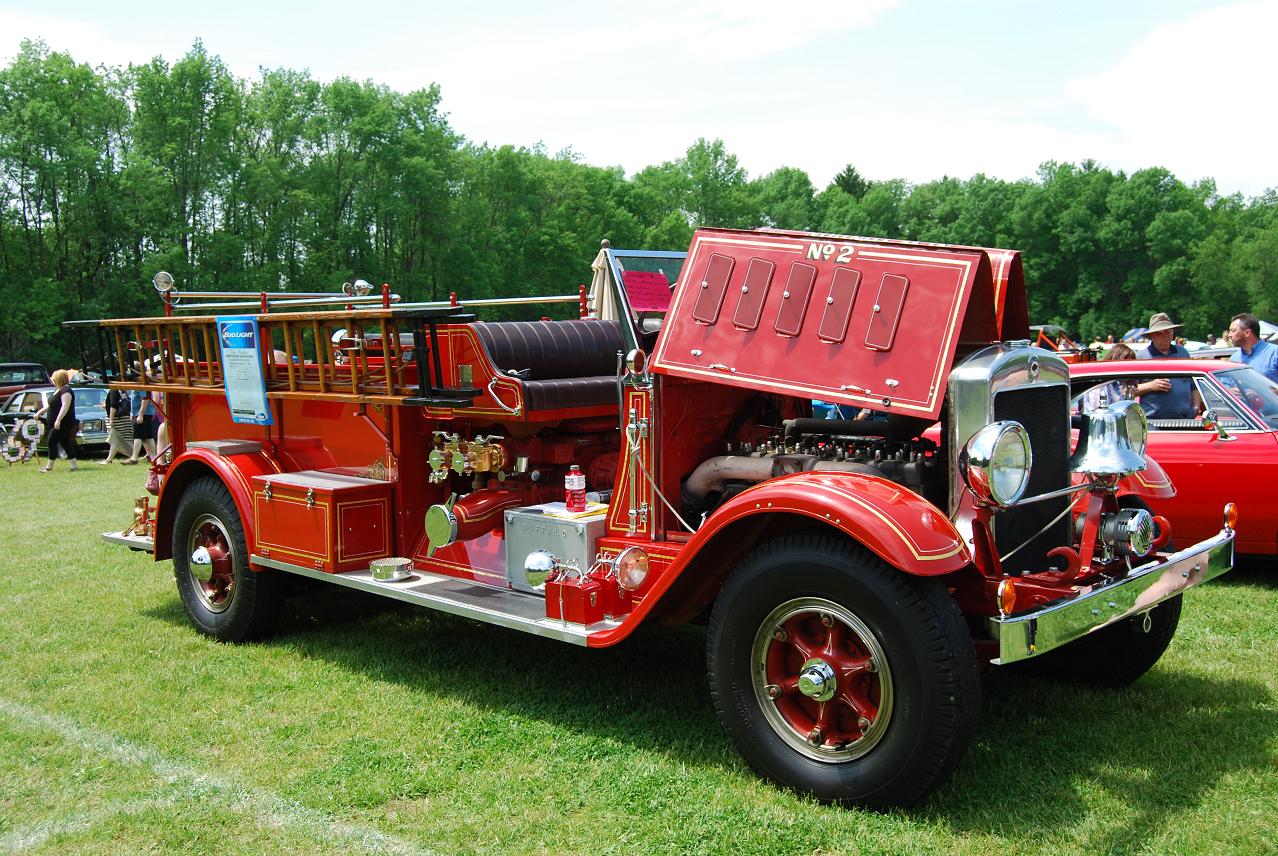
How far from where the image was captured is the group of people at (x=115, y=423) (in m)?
15.7

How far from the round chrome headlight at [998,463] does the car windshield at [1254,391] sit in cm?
423

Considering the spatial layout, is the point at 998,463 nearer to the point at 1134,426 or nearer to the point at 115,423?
the point at 1134,426

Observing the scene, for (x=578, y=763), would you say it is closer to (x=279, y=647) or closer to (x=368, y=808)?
(x=368, y=808)

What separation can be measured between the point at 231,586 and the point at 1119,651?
15.5 ft

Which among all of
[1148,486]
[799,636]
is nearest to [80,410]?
[799,636]

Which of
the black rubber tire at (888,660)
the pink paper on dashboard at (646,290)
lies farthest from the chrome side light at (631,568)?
the pink paper on dashboard at (646,290)

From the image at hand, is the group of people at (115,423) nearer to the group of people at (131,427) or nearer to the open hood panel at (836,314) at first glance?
the group of people at (131,427)

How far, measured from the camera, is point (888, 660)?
340cm

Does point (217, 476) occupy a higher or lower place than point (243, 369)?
lower

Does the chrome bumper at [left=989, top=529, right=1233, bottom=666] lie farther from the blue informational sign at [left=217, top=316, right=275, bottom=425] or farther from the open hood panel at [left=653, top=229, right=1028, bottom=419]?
the blue informational sign at [left=217, top=316, right=275, bottom=425]

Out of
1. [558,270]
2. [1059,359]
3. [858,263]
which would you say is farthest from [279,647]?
[558,270]

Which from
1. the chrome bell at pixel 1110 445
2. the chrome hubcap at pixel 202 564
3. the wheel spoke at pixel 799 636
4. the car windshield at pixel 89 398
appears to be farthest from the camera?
Result: the car windshield at pixel 89 398

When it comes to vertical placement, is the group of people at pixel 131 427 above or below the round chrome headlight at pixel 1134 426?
below

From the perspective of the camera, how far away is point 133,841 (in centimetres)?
355
